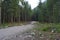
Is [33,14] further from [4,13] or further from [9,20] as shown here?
[4,13]

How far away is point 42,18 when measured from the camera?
5050cm

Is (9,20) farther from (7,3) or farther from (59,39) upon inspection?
(59,39)

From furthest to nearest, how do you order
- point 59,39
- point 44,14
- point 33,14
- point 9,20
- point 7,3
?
point 33,14, point 44,14, point 9,20, point 7,3, point 59,39

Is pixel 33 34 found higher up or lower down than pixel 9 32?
higher up

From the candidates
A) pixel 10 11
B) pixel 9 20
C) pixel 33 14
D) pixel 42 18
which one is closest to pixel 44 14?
pixel 42 18

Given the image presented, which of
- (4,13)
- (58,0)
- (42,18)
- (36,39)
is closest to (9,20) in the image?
(4,13)

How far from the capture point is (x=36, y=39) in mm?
7973

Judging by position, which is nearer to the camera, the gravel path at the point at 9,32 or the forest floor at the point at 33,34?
the forest floor at the point at 33,34

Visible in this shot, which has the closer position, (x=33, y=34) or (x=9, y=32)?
(x=33, y=34)

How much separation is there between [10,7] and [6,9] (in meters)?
1.21

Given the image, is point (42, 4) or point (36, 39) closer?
point (36, 39)

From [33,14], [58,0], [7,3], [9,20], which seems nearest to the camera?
[58,0]

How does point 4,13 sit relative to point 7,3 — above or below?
below

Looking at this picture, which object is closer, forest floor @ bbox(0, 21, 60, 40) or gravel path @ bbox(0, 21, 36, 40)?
forest floor @ bbox(0, 21, 60, 40)
